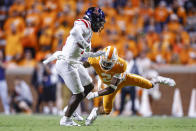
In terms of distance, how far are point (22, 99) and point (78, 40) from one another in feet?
22.0

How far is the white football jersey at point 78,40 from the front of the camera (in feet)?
24.9

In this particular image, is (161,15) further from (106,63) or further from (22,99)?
(106,63)

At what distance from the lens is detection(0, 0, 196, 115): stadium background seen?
13.5 m

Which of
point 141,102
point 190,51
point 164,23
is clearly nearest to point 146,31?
point 164,23

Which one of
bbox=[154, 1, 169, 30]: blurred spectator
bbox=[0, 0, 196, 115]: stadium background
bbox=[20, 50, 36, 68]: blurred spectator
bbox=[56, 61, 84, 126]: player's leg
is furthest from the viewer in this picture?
bbox=[154, 1, 169, 30]: blurred spectator

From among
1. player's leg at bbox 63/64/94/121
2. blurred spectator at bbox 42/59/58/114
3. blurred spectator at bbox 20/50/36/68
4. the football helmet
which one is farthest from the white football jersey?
blurred spectator at bbox 20/50/36/68

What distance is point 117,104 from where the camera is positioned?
13.3 m

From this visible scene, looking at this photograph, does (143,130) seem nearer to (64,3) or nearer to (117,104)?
(117,104)

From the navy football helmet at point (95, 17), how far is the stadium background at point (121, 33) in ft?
17.2

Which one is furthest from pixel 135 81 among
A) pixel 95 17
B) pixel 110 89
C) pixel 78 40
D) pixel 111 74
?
pixel 78 40

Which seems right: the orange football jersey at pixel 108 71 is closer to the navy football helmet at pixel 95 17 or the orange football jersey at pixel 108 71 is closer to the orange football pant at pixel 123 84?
the orange football pant at pixel 123 84

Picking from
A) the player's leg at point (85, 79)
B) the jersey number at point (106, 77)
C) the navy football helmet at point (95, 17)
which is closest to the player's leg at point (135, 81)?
the jersey number at point (106, 77)

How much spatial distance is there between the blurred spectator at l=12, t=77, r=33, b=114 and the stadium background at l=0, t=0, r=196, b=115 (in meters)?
0.35

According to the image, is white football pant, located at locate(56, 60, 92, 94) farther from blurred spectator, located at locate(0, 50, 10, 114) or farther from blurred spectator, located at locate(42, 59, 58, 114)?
blurred spectator, located at locate(0, 50, 10, 114)
